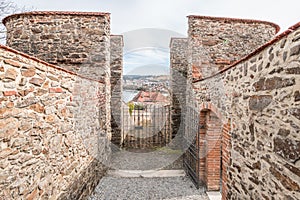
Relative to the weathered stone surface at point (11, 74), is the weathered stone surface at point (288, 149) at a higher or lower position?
lower

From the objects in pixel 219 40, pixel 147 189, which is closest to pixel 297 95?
pixel 147 189

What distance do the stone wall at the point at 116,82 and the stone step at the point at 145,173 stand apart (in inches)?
94.6

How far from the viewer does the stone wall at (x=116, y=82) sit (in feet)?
27.8

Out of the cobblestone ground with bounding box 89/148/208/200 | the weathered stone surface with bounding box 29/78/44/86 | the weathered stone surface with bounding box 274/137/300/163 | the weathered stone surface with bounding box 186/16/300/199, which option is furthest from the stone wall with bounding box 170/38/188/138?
the weathered stone surface with bounding box 274/137/300/163

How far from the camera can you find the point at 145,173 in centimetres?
629

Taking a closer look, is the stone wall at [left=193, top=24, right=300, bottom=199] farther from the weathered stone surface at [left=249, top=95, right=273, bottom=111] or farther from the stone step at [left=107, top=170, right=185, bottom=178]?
the stone step at [left=107, top=170, right=185, bottom=178]

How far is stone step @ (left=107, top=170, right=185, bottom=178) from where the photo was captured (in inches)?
239

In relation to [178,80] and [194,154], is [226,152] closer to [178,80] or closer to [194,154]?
[194,154]

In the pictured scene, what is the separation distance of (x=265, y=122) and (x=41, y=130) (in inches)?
109

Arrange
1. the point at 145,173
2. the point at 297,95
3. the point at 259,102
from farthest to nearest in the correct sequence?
the point at 145,173 < the point at 259,102 < the point at 297,95

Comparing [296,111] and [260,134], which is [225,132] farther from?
[296,111]

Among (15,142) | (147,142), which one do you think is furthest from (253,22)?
(15,142)

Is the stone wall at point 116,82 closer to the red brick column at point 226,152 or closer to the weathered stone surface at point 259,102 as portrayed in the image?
the red brick column at point 226,152

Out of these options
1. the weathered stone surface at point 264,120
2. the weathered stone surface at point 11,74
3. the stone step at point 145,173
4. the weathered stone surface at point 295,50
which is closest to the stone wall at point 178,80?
the stone step at point 145,173
